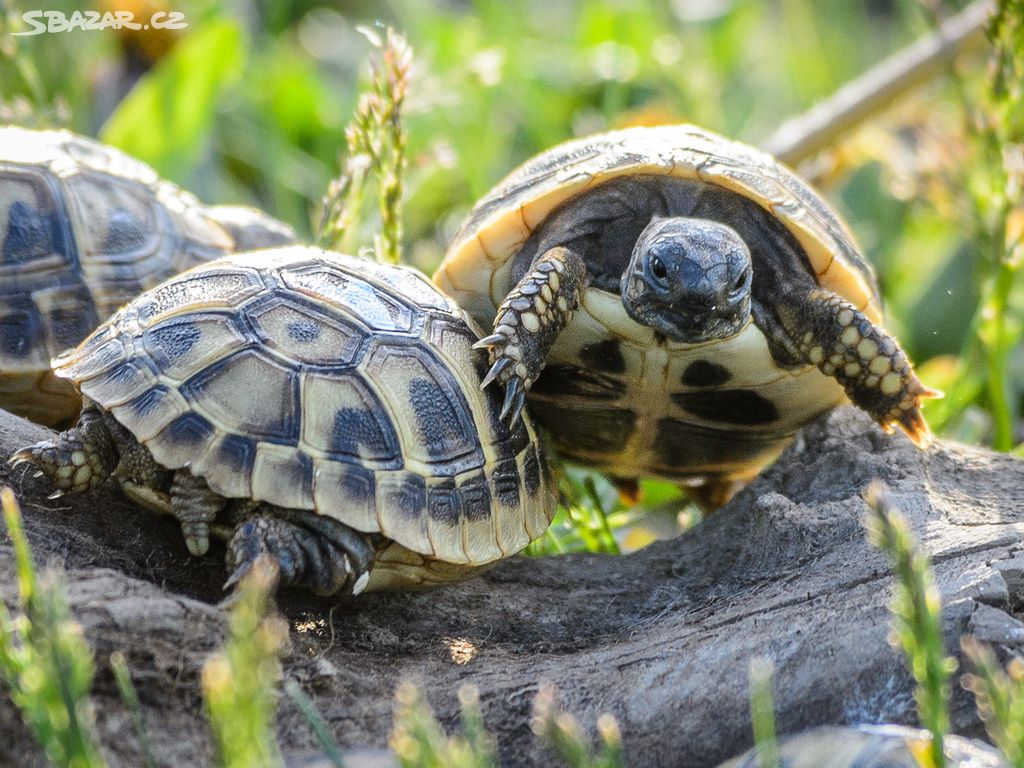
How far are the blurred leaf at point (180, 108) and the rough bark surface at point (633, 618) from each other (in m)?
2.82

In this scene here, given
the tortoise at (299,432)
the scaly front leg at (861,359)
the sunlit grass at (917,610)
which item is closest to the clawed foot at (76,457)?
the tortoise at (299,432)

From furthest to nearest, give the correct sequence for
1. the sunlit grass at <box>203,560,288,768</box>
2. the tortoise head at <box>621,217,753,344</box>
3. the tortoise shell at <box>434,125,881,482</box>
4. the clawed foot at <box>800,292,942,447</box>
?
1. the tortoise shell at <box>434,125,881,482</box>
2. the clawed foot at <box>800,292,942,447</box>
3. the tortoise head at <box>621,217,753,344</box>
4. the sunlit grass at <box>203,560,288,768</box>

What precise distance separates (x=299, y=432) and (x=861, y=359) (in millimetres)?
1637

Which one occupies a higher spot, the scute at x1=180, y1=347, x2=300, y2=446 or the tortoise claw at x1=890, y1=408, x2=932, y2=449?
the scute at x1=180, y1=347, x2=300, y2=446

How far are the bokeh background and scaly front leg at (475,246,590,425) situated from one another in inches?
26.4

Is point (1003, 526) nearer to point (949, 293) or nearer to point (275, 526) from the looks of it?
point (275, 526)

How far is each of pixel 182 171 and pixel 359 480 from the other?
329 cm

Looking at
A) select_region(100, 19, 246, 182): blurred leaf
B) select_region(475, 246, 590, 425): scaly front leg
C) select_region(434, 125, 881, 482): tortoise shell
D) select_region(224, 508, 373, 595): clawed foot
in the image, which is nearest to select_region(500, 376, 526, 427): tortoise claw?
select_region(475, 246, 590, 425): scaly front leg

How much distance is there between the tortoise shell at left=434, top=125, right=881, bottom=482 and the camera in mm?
3301

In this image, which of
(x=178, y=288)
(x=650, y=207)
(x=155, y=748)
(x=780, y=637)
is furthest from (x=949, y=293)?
(x=155, y=748)

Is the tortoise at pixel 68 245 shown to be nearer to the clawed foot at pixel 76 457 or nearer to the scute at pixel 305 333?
the clawed foot at pixel 76 457

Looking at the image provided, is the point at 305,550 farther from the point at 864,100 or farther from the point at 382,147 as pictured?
the point at 864,100

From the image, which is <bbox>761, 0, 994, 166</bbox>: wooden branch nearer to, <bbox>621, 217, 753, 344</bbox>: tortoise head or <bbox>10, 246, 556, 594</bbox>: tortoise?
<bbox>621, 217, 753, 344</bbox>: tortoise head

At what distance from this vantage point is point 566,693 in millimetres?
2316
